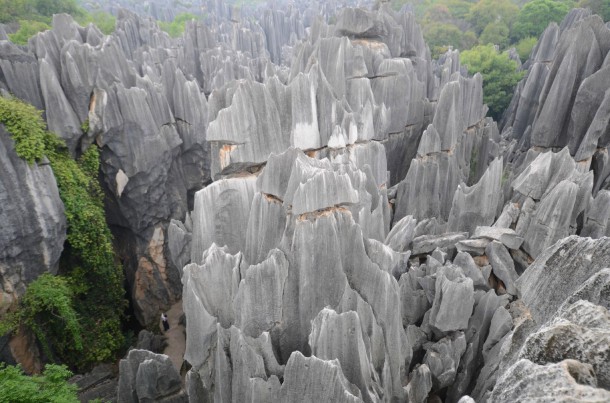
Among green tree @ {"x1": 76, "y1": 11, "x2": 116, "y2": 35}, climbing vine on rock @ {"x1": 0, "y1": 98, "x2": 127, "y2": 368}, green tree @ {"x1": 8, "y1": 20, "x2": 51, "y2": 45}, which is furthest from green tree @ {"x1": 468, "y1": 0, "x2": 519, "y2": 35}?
climbing vine on rock @ {"x1": 0, "y1": 98, "x2": 127, "y2": 368}

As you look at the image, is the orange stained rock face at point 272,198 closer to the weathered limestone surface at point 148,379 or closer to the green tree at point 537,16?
the weathered limestone surface at point 148,379

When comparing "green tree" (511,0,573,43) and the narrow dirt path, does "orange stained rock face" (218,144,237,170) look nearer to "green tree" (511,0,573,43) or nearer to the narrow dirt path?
the narrow dirt path

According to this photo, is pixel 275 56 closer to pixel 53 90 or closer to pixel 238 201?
pixel 53 90

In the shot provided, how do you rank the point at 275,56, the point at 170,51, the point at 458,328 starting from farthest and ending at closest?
1. the point at 275,56
2. the point at 170,51
3. the point at 458,328

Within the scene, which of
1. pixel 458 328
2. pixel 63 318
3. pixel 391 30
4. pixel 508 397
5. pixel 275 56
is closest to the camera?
pixel 508 397

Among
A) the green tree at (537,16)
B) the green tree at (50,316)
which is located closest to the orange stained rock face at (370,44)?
the green tree at (50,316)

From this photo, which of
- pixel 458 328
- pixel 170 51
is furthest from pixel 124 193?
pixel 170 51

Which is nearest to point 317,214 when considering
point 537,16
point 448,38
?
point 537,16

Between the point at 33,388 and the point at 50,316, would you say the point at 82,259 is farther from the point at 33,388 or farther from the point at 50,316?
the point at 33,388
